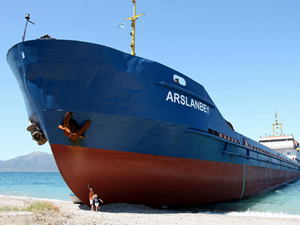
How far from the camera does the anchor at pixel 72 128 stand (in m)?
5.93

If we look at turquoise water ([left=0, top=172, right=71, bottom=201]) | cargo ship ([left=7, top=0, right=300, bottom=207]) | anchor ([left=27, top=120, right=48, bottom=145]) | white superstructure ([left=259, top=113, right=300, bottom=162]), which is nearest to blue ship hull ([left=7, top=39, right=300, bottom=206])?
cargo ship ([left=7, top=0, right=300, bottom=207])

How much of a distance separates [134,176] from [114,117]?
1.67 meters

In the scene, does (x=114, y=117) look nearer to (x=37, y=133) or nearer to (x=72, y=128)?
(x=72, y=128)

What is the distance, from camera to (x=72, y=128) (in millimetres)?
6031

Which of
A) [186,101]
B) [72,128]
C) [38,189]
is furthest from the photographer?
[38,189]

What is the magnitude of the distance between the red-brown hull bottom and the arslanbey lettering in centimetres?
169

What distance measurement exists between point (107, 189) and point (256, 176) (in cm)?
962

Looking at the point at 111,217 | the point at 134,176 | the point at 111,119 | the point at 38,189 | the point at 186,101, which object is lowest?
the point at 38,189

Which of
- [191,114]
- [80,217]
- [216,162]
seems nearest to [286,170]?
[216,162]

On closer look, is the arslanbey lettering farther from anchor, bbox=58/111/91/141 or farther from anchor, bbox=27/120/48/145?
anchor, bbox=27/120/48/145

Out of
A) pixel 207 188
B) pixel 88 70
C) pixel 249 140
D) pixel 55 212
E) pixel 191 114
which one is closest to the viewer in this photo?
pixel 55 212

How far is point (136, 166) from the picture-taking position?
650cm

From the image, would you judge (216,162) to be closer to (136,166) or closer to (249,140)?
(136,166)

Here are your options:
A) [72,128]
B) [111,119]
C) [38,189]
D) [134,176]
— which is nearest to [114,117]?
[111,119]
